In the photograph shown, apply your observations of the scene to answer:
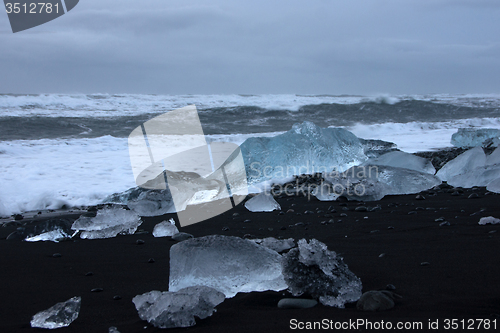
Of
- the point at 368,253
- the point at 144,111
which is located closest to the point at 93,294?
the point at 368,253

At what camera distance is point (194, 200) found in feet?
14.1

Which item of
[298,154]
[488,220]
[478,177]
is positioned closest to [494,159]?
[478,177]

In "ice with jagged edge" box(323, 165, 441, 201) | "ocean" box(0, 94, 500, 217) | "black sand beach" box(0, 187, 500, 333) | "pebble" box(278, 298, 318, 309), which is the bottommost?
"ocean" box(0, 94, 500, 217)

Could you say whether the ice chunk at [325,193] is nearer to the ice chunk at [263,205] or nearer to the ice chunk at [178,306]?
the ice chunk at [263,205]

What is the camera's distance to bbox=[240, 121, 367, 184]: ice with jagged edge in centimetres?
588

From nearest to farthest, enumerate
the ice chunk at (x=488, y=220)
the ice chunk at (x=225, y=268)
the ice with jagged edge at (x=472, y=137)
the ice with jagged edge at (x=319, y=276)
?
the ice with jagged edge at (x=319, y=276) < the ice chunk at (x=225, y=268) < the ice chunk at (x=488, y=220) < the ice with jagged edge at (x=472, y=137)

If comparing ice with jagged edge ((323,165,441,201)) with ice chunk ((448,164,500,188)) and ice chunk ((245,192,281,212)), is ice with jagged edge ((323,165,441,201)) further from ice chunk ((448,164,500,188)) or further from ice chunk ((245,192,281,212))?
ice chunk ((245,192,281,212))

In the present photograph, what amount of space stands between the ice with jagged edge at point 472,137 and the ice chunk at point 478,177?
460cm

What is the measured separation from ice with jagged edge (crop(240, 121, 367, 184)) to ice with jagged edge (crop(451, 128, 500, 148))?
374cm

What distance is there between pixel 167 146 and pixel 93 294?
841 cm

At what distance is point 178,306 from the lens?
1.34 metres

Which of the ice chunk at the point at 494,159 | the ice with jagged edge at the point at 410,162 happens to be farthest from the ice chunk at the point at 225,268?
the ice chunk at the point at 494,159

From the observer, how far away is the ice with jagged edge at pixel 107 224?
2.94 m

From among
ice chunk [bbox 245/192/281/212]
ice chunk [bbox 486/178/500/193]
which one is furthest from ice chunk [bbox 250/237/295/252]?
ice chunk [bbox 486/178/500/193]
